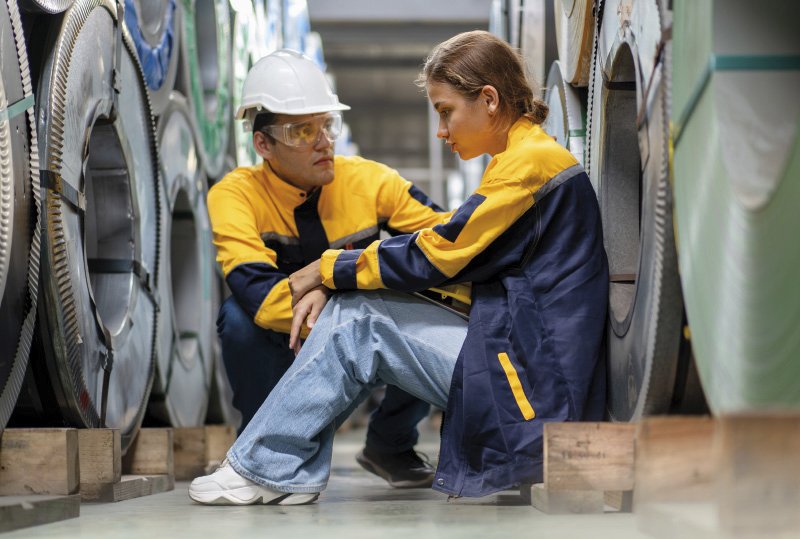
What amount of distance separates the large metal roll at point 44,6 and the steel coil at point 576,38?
1432mm

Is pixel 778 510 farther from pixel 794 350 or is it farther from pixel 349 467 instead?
pixel 349 467

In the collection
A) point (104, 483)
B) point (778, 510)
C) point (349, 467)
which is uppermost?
point (778, 510)

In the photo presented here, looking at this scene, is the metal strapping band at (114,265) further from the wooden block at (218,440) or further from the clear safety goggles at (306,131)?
the wooden block at (218,440)

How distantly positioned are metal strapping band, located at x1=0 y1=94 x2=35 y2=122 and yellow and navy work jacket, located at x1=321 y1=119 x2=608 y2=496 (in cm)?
79

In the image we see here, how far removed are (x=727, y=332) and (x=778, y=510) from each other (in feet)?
0.90

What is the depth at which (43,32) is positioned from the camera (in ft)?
8.65

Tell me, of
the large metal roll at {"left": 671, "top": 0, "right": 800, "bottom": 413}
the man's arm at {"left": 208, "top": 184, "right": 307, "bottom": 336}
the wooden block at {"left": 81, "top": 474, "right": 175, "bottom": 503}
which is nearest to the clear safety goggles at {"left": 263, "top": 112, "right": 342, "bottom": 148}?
the man's arm at {"left": 208, "top": 184, "right": 307, "bottom": 336}

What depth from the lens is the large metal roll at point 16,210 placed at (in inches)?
88.1

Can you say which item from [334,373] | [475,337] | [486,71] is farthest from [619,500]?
[486,71]

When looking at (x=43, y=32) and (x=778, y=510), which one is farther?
(x=43, y=32)

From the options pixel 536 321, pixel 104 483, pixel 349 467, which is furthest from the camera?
pixel 349 467

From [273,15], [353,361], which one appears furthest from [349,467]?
[273,15]

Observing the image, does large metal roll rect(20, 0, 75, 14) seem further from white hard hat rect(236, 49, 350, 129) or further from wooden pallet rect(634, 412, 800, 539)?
wooden pallet rect(634, 412, 800, 539)

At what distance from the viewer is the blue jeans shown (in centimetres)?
234
